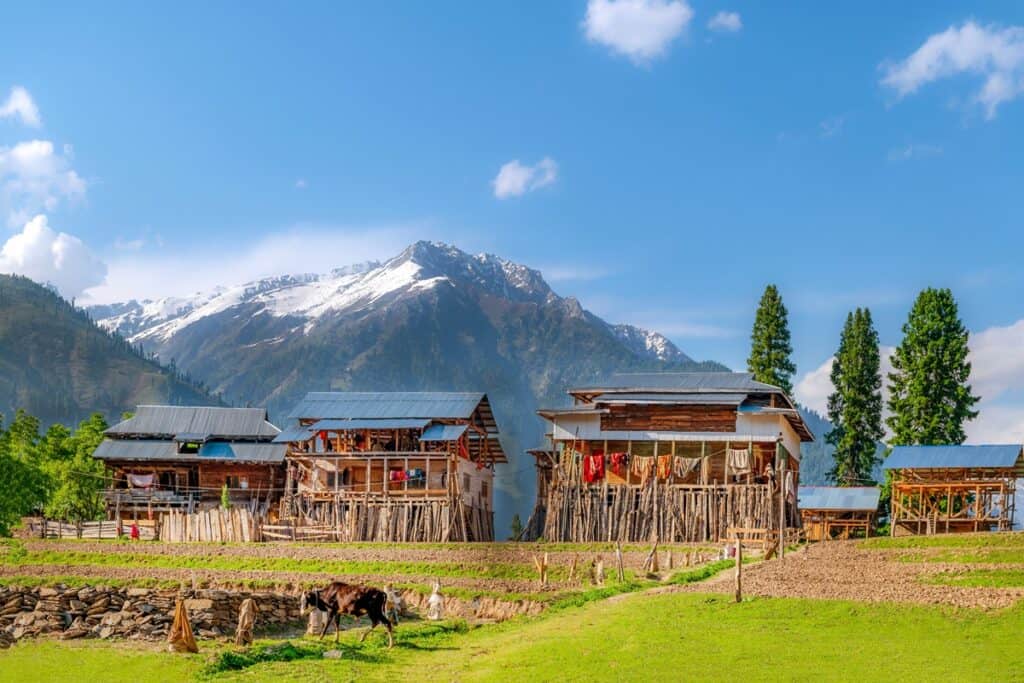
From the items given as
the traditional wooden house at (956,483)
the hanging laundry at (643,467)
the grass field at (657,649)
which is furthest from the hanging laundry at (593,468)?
the grass field at (657,649)

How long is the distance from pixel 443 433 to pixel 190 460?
16.8 meters

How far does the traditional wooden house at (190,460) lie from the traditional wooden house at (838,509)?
95.1ft

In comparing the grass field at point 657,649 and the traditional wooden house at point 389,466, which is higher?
the traditional wooden house at point 389,466

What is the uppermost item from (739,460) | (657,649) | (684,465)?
(739,460)

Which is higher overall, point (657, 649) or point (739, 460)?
point (739, 460)

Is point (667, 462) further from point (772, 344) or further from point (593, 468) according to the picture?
point (772, 344)

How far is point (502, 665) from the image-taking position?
27.2 m

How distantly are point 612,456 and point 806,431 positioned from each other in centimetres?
1201

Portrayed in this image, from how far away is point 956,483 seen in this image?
56062 millimetres

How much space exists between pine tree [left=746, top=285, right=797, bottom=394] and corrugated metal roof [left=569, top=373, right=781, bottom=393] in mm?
14353

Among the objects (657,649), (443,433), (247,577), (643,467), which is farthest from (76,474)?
(657,649)

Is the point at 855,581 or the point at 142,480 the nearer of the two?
the point at 855,581

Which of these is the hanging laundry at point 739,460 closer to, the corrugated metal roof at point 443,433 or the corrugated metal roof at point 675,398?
the corrugated metal roof at point 675,398

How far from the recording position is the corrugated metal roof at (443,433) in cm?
6250
